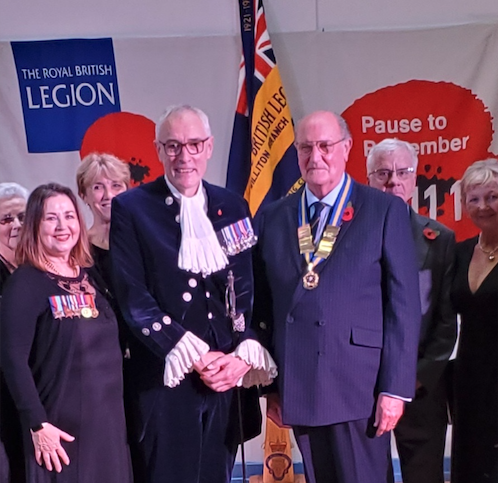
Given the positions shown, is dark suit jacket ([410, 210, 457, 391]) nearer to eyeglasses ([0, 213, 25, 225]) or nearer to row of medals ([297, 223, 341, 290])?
row of medals ([297, 223, 341, 290])

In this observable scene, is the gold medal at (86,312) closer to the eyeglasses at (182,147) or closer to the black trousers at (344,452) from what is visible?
the eyeglasses at (182,147)

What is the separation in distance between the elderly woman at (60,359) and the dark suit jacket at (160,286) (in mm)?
106

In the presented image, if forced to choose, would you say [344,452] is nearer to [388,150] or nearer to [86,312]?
[86,312]

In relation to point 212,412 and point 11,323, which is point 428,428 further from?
point 11,323

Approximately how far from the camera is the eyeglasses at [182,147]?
6.17 feet

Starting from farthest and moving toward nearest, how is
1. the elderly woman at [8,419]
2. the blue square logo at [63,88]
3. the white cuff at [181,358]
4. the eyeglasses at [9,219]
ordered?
the blue square logo at [63,88] < the eyeglasses at [9,219] < the elderly woman at [8,419] < the white cuff at [181,358]

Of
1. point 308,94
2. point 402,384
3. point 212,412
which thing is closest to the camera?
point 402,384

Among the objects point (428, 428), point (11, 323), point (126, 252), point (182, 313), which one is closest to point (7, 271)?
point (11, 323)

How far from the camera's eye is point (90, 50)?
11.3 ft

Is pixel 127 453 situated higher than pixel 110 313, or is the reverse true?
pixel 110 313

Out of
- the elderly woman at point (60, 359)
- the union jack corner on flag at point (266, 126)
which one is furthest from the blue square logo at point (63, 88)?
the elderly woman at point (60, 359)

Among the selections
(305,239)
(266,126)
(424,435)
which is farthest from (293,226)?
(266,126)

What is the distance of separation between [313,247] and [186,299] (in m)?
0.41

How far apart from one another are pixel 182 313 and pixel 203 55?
1.98 m
